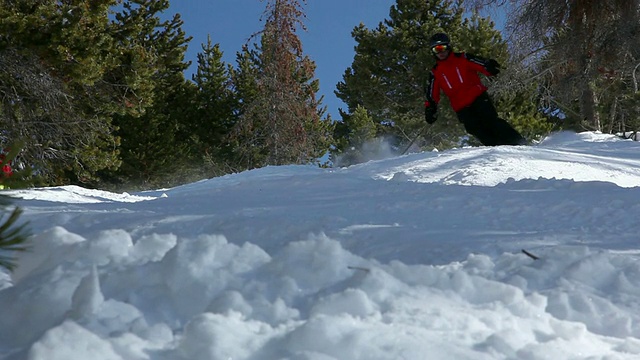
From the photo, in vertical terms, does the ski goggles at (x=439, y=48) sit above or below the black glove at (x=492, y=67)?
above

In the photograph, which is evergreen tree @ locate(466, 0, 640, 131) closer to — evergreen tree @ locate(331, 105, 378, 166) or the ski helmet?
the ski helmet

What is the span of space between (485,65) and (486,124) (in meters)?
0.92

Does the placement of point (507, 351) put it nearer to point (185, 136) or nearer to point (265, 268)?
point (265, 268)

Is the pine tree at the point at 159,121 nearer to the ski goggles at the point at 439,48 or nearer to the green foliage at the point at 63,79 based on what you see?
the green foliage at the point at 63,79

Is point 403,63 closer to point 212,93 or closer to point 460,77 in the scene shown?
point 212,93

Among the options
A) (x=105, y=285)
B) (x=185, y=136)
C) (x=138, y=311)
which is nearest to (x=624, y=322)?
(x=138, y=311)

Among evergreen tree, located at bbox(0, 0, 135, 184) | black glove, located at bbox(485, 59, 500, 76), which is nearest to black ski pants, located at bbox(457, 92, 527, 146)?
black glove, located at bbox(485, 59, 500, 76)

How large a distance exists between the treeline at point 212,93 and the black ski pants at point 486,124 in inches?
143

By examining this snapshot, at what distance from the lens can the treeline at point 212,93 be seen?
12.9 meters

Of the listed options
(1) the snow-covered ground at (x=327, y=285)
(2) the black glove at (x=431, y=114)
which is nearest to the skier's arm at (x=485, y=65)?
(2) the black glove at (x=431, y=114)

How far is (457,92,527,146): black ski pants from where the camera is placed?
8109 mm

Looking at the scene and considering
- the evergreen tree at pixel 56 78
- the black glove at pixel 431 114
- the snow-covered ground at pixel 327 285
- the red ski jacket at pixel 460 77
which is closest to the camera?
the snow-covered ground at pixel 327 285

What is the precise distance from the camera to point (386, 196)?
13.6ft

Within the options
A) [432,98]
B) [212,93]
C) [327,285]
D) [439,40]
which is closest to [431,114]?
[432,98]
